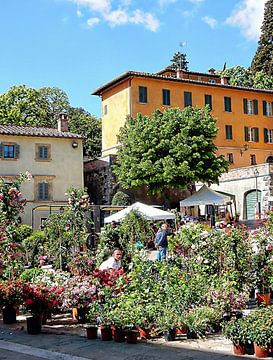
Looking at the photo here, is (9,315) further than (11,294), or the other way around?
(9,315)

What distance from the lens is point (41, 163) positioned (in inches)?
1248

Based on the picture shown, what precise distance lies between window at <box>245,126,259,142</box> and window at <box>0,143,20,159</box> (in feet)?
60.7

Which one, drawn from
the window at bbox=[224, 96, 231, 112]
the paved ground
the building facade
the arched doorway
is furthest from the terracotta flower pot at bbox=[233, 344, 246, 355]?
the window at bbox=[224, 96, 231, 112]

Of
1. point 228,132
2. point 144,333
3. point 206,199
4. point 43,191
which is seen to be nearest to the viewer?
point 144,333

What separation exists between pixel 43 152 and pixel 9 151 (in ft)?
6.99

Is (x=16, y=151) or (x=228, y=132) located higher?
(x=228, y=132)

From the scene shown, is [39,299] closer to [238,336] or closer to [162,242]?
[238,336]

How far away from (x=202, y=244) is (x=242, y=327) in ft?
10.8

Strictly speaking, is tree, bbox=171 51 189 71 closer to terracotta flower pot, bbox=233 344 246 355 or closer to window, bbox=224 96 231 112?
window, bbox=224 96 231 112

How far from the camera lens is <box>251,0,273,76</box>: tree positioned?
1887 inches

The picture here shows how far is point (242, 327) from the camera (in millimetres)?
6727

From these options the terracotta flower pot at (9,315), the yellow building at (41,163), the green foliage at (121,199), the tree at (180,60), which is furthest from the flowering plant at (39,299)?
the tree at (180,60)

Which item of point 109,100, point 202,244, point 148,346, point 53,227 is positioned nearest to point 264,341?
point 148,346

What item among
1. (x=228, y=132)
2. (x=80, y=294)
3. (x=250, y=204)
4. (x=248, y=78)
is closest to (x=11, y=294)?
(x=80, y=294)
